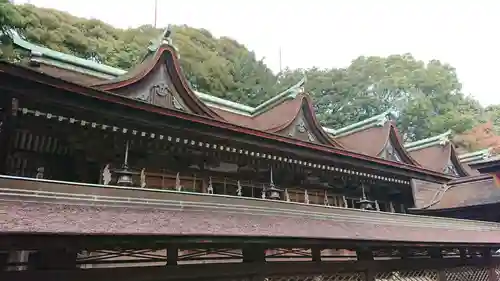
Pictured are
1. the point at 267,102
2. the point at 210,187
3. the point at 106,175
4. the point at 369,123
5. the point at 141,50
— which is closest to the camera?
the point at 106,175

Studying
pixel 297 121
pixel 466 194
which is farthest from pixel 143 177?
pixel 466 194

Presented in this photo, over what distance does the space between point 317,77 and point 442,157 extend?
22482 millimetres

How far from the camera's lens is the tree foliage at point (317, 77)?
28694mm

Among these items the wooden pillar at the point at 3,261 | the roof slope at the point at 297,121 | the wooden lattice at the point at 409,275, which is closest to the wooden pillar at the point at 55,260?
the wooden pillar at the point at 3,261

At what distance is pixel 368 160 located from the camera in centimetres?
1005

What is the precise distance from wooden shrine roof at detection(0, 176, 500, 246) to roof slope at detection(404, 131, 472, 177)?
998 centimetres

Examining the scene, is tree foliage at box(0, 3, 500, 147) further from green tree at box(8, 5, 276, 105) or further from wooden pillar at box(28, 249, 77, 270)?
wooden pillar at box(28, 249, 77, 270)

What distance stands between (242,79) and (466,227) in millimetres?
24811

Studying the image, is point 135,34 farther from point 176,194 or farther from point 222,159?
point 176,194

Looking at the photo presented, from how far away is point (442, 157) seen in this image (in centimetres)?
1638

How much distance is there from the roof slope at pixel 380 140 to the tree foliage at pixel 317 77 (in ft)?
51.9

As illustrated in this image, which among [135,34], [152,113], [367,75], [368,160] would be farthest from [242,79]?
[152,113]

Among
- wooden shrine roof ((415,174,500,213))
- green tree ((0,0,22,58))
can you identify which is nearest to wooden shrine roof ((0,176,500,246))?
wooden shrine roof ((415,174,500,213))

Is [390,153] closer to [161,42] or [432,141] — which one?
[432,141]
